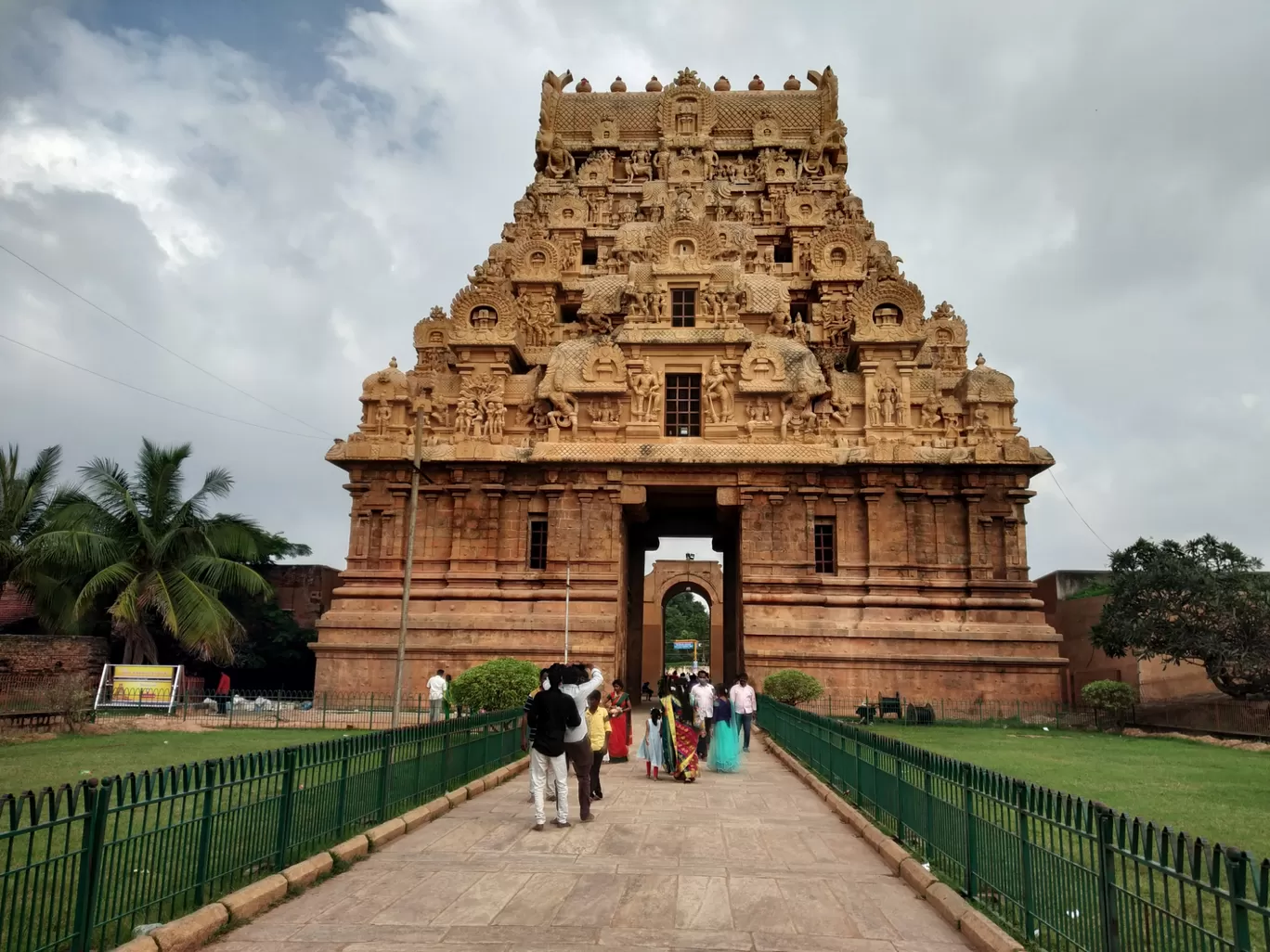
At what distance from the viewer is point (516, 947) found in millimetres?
5516

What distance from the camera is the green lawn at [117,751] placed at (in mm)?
12727

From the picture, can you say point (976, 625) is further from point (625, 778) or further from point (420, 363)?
point (420, 363)

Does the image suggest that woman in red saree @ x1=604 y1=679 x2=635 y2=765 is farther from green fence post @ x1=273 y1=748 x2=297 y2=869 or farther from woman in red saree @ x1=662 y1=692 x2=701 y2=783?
green fence post @ x1=273 y1=748 x2=297 y2=869

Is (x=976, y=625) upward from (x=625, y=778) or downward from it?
upward

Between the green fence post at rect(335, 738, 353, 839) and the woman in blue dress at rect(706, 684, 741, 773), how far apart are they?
286 inches

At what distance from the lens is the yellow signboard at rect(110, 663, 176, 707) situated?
22.5m

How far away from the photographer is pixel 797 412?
26.6m

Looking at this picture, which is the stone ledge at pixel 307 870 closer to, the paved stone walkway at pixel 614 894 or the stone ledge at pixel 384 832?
the paved stone walkway at pixel 614 894

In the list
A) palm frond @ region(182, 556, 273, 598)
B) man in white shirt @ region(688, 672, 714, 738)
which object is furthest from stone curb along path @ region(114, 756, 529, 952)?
palm frond @ region(182, 556, 273, 598)

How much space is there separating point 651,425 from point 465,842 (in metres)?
18.8

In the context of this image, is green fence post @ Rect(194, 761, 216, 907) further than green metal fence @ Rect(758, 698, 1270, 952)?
Yes

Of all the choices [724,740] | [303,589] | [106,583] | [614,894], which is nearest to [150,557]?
[106,583]

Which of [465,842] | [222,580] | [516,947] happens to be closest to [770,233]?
[222,580]

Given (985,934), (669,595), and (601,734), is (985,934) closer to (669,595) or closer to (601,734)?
(601,734)
